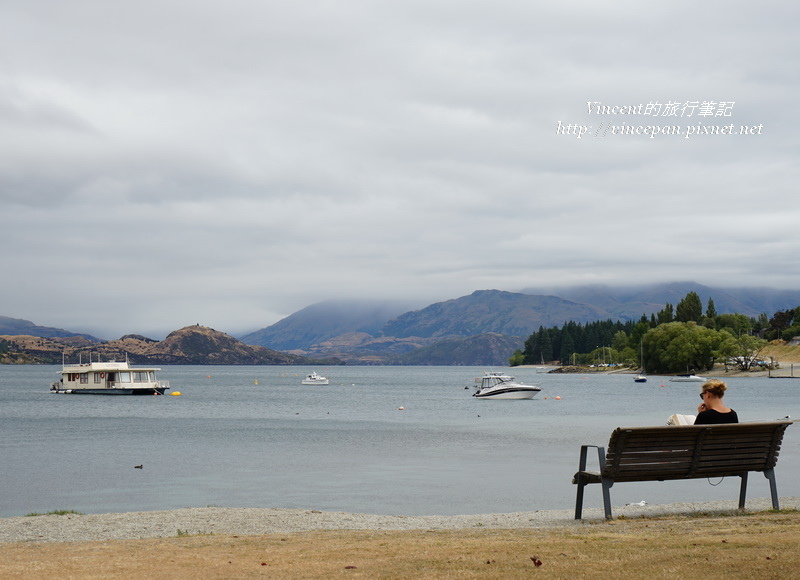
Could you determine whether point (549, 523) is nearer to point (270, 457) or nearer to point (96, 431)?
point (270, 457)

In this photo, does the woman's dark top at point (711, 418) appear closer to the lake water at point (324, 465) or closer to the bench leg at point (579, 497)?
the bench leg at point (579, 497)

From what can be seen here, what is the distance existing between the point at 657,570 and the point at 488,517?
9.18 metres

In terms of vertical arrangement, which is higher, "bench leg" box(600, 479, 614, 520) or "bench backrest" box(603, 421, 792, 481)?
"bench backrest" box(603, 421, 792, 481)

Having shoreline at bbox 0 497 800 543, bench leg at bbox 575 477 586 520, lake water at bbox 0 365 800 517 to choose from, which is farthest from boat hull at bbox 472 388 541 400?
bench leg at bbox 575 477 586 520

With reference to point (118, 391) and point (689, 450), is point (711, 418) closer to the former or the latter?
point (689, 450)

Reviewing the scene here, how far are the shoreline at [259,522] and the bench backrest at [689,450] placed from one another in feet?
3.75

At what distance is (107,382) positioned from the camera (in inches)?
5276

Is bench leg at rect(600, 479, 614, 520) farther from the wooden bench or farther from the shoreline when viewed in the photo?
the shoreline

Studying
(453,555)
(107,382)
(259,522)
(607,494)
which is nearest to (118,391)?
(107,382)

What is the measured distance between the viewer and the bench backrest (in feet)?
53.0

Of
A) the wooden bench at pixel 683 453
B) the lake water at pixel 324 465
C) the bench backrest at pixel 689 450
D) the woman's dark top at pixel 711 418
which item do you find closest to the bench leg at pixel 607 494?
the wooden bench at pixel 683 453

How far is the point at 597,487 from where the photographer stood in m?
28.1

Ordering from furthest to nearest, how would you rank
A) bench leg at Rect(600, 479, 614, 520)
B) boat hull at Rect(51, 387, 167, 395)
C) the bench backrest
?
boat hull at Rect(51, 387, 167, 395) → bench leg at Rect(600, 479, 614, 520) → the bench backrest

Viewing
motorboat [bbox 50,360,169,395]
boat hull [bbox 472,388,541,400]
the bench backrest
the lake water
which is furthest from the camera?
motorboat [bbox 50,360,169,395]
